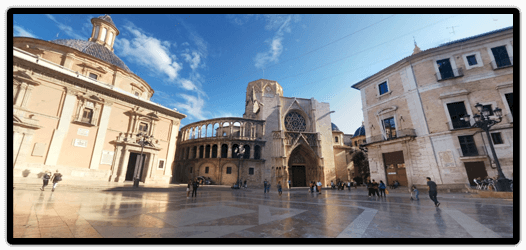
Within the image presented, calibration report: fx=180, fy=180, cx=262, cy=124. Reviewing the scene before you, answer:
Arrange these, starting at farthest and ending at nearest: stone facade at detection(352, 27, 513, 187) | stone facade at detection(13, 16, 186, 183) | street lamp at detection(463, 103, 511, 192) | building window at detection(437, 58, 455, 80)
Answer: building window at detection(437, 58, 455, 80), street lamp at detection(463, 103, 511, 192), stone facade at detection(352, 27, 513, 187), stone facade at detection(13, 16, 186, 183)

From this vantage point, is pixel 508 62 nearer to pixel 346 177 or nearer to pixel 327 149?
pixel 327 149

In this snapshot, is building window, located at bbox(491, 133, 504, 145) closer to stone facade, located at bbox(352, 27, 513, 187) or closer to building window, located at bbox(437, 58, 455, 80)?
stone facade, located at bbox(352, 27, 513, 187)

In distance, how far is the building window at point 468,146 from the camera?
5777mm

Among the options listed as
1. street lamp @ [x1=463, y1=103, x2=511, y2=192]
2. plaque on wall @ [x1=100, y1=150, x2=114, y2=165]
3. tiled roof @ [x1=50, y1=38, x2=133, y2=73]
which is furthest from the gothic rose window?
street lamp @ [x1=463, y1=103, x2=511, y2=192]

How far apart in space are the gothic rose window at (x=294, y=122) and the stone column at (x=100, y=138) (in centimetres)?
2202

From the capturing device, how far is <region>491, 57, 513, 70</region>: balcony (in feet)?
12.3

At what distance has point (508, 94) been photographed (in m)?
3.71

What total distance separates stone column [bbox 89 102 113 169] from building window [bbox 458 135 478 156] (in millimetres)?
19927

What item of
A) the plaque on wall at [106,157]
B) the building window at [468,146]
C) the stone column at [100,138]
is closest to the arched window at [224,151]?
the plaque on wall at [106,157]

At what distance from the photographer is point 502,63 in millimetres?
4148

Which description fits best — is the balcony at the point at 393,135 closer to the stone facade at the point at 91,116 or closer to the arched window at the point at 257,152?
the arched window at the point at 257,152

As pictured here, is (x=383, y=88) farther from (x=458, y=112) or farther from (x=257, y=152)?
(x=257, y=152)
